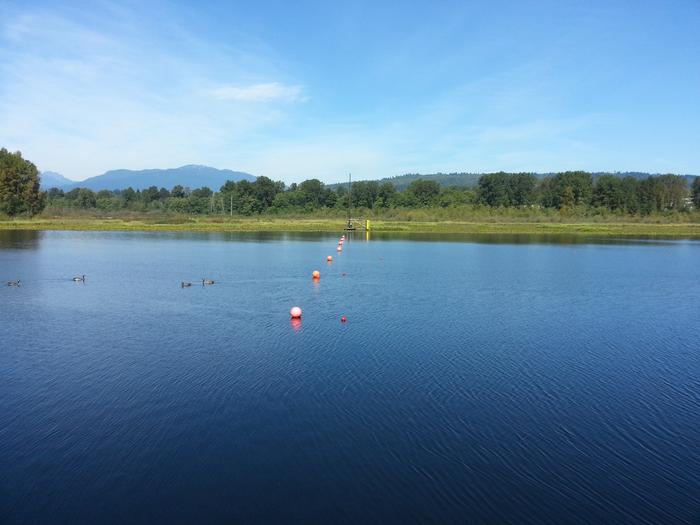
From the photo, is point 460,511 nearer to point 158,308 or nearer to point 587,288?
point 158,308

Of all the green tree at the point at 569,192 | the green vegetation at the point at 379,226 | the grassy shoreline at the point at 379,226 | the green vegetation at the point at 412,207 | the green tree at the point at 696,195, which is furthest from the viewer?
the green tree at the point at 696,195

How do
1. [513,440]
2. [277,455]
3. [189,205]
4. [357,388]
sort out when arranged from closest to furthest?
[277,455], [513,440], [357,388], [189,205]

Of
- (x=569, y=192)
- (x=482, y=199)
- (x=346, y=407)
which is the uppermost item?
(x=569, y=192)

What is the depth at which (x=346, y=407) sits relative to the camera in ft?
37.9

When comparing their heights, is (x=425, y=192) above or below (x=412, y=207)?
above

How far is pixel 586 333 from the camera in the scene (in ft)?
62.1

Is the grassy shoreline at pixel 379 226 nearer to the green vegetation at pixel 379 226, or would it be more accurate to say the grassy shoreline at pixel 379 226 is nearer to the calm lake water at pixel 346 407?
the green vegetation at pixel 379 226

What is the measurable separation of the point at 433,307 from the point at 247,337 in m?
9.00

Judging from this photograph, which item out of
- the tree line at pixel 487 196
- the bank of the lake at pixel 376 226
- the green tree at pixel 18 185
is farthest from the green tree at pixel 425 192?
the green tree at pixel 18 185

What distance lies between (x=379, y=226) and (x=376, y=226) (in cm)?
62

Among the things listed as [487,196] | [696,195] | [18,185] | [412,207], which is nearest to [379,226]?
[412,207]

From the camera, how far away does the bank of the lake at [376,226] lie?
75.6 metres

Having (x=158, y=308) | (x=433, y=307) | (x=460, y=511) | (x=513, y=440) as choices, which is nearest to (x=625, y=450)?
(x=513, y=440)

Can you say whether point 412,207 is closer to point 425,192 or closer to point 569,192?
point 425,192
